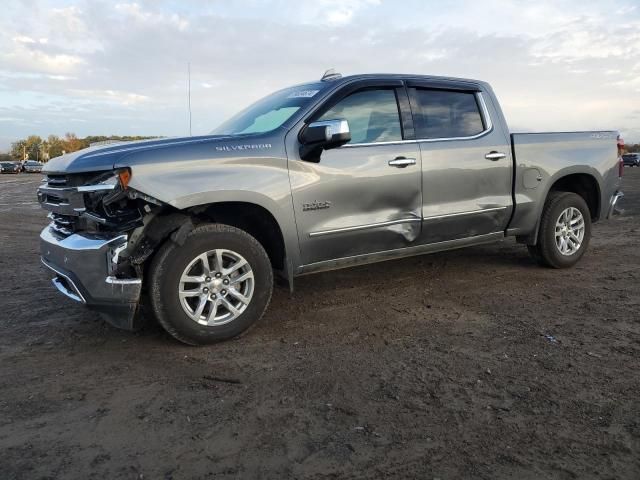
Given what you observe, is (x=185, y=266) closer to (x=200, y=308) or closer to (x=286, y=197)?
(x=200, y=308)

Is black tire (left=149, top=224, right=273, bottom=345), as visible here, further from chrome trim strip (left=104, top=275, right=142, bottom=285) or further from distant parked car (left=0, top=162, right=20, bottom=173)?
distant parked car (left=0, top=162, right=20, bottom=173)

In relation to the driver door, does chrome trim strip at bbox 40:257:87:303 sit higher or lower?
lower

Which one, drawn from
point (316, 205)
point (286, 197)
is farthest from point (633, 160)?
point (286, 197)

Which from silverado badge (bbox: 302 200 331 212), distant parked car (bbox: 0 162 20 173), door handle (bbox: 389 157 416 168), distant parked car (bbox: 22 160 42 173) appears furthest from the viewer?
distant parked car (bbox: 22 160 42 173)

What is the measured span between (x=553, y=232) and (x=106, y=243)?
4577mm

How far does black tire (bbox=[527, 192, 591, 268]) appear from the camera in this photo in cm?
580

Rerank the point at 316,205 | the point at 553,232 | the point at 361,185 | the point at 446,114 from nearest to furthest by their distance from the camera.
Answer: the point at 316,205 → the point at 361,185 → the point at 446,114 → the point at 553,232

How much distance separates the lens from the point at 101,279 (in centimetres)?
361

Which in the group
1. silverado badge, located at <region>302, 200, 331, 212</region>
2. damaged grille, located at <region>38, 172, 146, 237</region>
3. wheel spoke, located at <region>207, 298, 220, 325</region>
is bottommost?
wheel spoke, located at <region>207, 298, 220, 325</region>

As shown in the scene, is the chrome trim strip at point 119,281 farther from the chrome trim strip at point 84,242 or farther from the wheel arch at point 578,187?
the wheel arch at point 578,187

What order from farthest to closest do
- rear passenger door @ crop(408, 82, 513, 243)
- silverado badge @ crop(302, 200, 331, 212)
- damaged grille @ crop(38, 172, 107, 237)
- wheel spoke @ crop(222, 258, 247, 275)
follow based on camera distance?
rear passenger door @ crop(408, 82, 513, 243) < silverado badge @ crop(302, 200, 331, 212) < wheel spoke @ crop(222, 258, 247, 275) < damaged grille @ crop(38, 172, 107, 237)

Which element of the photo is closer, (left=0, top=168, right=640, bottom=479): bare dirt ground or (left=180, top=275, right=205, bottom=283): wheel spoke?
(left=0, top=168, right=640, bottom=479): bare dirt ground

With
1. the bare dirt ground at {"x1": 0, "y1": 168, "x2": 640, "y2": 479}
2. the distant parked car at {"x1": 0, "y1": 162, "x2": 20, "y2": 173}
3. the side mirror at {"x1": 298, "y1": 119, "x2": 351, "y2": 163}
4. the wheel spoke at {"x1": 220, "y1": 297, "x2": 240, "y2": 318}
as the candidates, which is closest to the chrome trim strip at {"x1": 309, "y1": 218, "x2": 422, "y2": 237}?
the side mirror at {"x1": 298, "y1": 119, "x2": 351, "y2": 163}

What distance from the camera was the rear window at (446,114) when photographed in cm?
493
